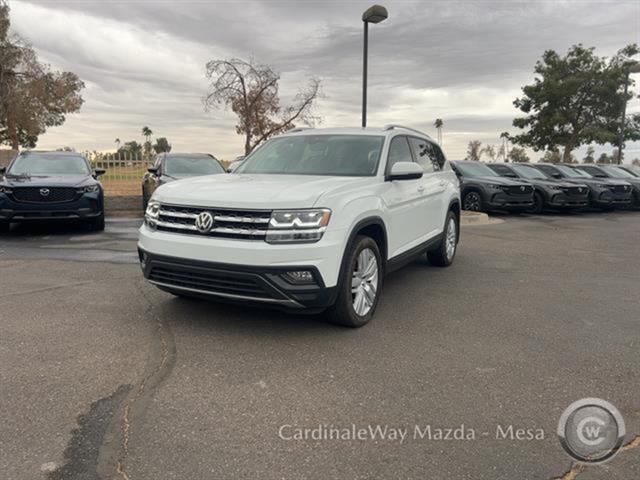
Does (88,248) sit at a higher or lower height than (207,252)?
lower

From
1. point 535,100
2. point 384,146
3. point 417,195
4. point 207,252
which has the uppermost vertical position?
point 535,100

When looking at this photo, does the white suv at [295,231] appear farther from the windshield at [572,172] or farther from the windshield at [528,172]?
the windshield at [572,172]

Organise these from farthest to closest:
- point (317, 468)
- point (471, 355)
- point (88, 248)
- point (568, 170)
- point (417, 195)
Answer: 1. point (568, 170)
2. point (88, 248)
3. point (417, 195)
4. point (471, 355)
5. point (317, 468)

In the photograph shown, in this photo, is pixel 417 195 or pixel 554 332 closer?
pixel 554 332

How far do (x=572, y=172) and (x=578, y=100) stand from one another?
802 inches

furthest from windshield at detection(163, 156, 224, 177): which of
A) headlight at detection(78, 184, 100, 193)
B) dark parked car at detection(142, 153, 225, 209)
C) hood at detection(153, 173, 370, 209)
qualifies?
hood at detection(153, 173, 370, 209)

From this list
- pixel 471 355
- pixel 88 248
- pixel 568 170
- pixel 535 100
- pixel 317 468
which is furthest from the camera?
pixel 535 100

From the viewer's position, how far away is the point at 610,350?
416 cm

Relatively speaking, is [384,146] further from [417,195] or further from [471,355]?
[471,355]

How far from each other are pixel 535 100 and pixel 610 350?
36.6m

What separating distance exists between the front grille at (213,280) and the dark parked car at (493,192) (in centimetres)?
1167

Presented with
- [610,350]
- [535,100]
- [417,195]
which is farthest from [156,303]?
[535,100]

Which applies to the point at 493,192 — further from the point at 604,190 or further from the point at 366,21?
the point at 366,21

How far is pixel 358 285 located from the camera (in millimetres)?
4500
